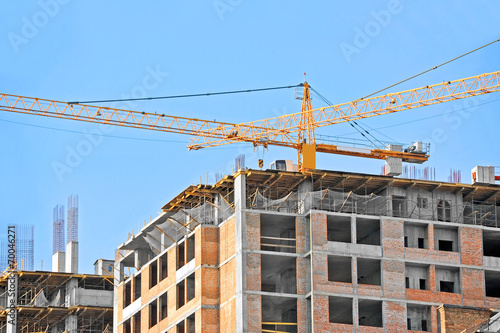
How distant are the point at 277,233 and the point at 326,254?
5.85 metres

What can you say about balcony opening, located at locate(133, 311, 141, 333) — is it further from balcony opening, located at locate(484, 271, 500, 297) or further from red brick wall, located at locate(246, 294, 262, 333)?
balcony opening, located at locate(484, 271, 500, 297)

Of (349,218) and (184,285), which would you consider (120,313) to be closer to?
(184,285)

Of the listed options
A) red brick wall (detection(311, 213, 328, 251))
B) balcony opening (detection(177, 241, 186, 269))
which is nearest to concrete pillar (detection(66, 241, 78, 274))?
balcony opening (detection(177, 241, 186, 269))

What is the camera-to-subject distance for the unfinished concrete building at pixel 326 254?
108625 mm

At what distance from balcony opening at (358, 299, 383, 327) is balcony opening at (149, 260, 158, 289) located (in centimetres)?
2125

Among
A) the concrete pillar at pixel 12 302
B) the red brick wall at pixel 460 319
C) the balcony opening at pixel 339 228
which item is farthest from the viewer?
the concrete pillar at pixel 12 302

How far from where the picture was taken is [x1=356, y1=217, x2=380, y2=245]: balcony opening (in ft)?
369

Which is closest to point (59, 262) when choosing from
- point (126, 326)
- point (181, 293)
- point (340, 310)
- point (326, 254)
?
point (126, 326)

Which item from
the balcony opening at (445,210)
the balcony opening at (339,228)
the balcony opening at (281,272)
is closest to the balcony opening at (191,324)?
the balcony opening at (281,272)

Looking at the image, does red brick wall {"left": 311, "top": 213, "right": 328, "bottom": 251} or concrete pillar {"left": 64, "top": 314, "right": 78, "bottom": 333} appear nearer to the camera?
red brick wall {"left": 311, "top": 213, "right": 328, "bottom": 251}

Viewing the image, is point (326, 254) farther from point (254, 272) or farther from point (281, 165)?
point (281, 165)

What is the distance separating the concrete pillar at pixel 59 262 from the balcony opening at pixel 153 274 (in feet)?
95.0

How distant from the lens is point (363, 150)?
145375 mm

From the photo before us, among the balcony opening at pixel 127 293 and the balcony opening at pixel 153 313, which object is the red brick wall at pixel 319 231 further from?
the balcony opening at pixel 127 293
